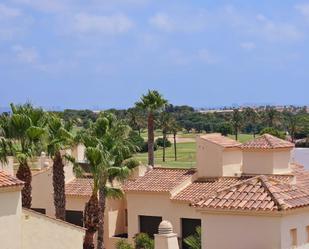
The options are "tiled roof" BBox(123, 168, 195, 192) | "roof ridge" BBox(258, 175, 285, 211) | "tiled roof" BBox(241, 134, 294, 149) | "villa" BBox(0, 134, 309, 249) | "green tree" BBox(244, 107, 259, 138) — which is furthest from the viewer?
"green tree" BBox(244, 107, 259, 138)

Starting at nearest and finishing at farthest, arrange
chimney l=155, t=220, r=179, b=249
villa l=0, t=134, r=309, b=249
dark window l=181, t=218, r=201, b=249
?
chimney l=155, t=220, r=179, b=249 → villa l=0, t=134, r=309, b=249 → dark window l=181, t=218, r=201, b=249

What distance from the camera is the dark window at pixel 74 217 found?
4384cm

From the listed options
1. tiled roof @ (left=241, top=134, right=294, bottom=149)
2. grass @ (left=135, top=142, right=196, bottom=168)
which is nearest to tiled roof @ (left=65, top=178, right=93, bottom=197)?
tiled roof @ (left=241, top=134, right=294, bottom=149)

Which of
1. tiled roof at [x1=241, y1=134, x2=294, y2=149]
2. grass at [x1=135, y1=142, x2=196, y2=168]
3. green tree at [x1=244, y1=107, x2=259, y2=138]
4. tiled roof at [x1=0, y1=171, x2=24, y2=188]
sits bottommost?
grass at [x1=135, y1=142, x2=196, y2=168]

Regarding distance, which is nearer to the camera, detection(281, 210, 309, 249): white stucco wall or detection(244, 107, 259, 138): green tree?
detection(281, 210, 309, 249): white stucco wall

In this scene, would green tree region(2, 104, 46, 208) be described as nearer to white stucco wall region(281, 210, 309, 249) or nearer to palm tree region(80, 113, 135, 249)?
palm tree region(80, 113, 135, 249)

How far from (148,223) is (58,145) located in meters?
8.61

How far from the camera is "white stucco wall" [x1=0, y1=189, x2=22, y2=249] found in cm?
2420

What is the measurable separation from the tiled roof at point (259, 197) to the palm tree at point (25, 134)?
17.1 metres

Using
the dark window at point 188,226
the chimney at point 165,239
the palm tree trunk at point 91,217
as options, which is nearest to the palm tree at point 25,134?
the palm tree trunk at point 91,217

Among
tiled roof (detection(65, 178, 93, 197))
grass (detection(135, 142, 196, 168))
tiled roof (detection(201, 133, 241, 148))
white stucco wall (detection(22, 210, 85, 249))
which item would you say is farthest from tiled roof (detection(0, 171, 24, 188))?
grass (detection(135, 142, 196, 168))

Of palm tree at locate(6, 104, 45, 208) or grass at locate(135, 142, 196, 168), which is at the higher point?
palm tree at locate(6, 104, 45, 208)

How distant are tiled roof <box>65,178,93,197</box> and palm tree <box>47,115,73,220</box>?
5738mm

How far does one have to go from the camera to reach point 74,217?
4422 centimetres
